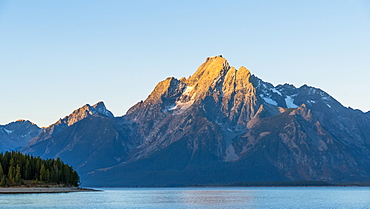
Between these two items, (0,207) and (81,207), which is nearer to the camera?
(0,207)

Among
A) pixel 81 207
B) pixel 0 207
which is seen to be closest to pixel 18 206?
pixel 0 207

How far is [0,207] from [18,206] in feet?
19.1

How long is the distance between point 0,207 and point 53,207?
654 inches

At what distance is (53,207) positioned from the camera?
192750 mm

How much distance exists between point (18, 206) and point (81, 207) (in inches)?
788

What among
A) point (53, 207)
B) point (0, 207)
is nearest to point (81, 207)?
point (53, 207)

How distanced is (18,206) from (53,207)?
10.9m

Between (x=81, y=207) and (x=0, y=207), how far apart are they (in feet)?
84.3

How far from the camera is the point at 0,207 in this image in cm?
18388

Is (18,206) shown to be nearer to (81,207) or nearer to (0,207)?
(0,207)

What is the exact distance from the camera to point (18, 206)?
188m
